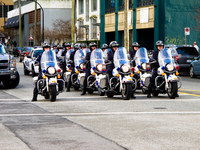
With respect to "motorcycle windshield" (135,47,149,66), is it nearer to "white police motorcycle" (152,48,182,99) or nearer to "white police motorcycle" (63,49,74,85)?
"white police motorcycle" (152,48,182,99)

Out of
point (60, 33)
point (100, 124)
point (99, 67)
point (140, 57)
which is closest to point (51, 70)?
point (99, 67)

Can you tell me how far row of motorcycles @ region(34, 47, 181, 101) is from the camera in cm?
1570

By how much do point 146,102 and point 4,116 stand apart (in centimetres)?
479

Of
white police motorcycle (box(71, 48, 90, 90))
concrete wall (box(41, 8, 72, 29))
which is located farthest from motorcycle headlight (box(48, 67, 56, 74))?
concrete wall (box(41, 8, 72, 29))

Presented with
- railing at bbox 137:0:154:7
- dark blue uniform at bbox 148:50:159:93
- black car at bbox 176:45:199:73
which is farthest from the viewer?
railing at bbox 137:0:154:7

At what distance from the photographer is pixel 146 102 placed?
1542 cm

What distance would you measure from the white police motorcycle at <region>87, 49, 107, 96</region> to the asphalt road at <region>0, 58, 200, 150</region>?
2.31 ft

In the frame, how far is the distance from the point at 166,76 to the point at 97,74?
2380mm

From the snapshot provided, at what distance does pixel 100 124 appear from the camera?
35.6ft

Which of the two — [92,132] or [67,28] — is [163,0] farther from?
[92,132]

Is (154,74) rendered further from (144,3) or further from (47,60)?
(144,3)

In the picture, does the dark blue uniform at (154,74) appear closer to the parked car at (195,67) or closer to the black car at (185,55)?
the parked car at (195,67)

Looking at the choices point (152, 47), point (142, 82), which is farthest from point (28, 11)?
point (142, 82)

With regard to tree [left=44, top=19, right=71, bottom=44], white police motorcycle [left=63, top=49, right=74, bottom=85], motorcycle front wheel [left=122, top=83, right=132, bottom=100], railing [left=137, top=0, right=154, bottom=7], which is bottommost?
motorcycle front wheel [left=122, top=83, right=132, bottom=100]
